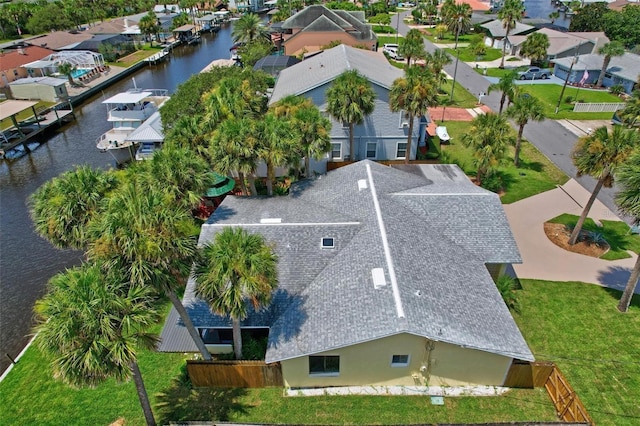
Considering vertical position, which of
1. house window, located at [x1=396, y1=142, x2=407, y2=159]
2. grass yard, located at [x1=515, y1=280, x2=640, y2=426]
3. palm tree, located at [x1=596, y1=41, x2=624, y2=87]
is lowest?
grass yard, located at [x1=515, y1=280, x2=640, y2=426]

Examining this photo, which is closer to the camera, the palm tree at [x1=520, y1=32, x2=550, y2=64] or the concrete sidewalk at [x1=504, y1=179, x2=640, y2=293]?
the concrete sidewalk at [x1=504, y1=179, x2=640, y2=293]

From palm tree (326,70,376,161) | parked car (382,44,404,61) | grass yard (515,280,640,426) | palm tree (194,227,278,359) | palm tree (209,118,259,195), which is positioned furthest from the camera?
parked car (382,44,404,61)

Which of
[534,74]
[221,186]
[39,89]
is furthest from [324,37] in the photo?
[221,186]

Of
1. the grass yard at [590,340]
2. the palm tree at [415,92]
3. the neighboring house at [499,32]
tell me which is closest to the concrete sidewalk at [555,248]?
the grass yard at [590,340]

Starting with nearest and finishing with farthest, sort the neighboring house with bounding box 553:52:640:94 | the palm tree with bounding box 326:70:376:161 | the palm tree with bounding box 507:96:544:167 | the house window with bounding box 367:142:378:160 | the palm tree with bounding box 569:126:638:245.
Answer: the palm tree with bounding box 569:126:638:245
the palm tree with bounding box 326:70:376:161
the palm tree with bounding box 507:96:544:167
the house window with bounding box 367:142:378:160
the neighboring house with bounding box 553:52:640:94

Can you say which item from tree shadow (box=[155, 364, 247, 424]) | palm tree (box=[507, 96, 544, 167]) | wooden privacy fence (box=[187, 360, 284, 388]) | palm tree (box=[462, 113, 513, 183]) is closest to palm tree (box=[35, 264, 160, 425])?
wooden privacy fence (box=[187, 360, 284, 388])

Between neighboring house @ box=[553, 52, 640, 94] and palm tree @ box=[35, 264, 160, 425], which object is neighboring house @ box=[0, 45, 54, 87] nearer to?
palm tree @ box=[35, 264, 160, 425]

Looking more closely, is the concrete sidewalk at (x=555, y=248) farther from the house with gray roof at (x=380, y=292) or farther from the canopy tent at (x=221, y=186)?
the canopy tent at (x=221, y=186)
